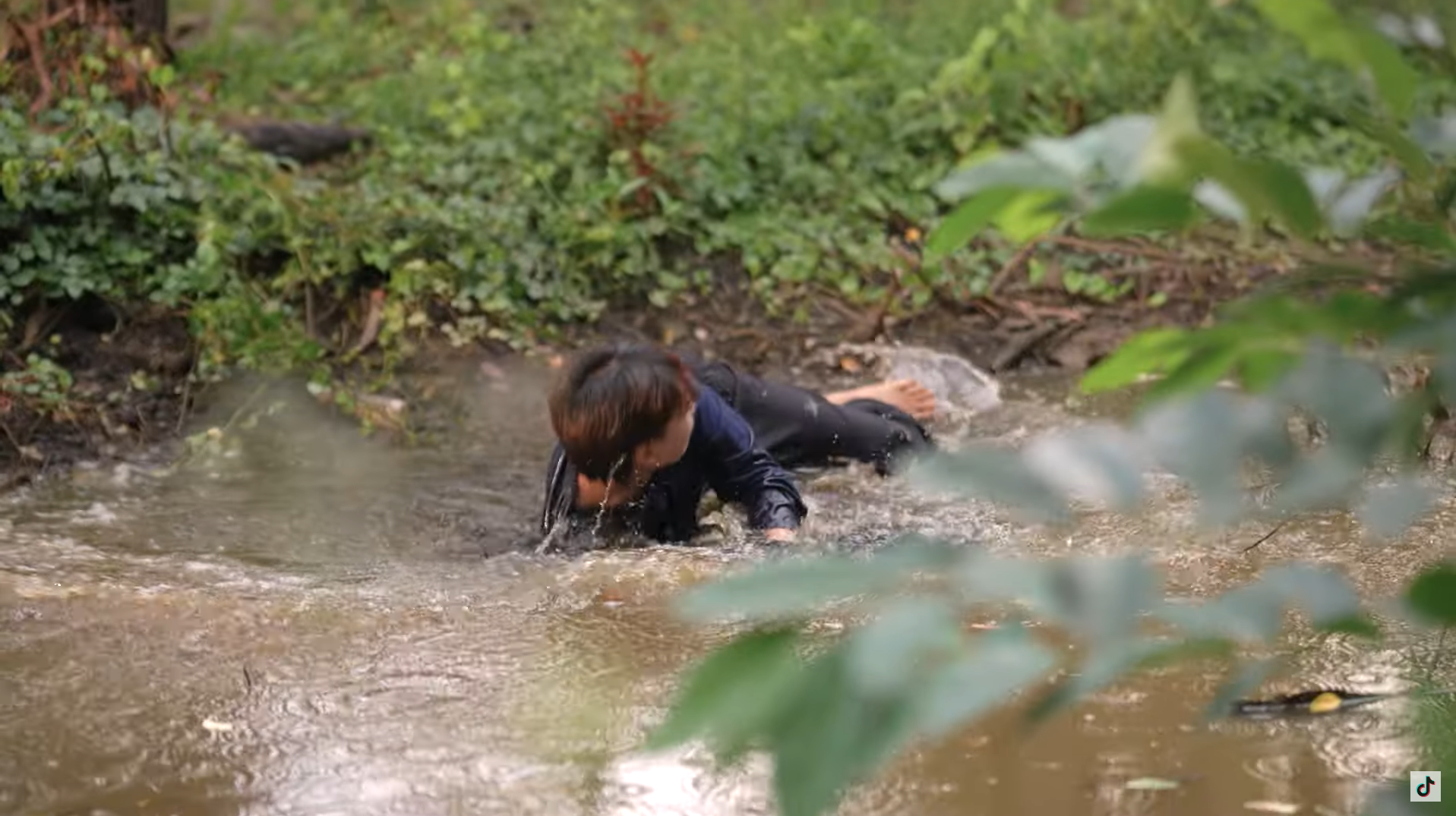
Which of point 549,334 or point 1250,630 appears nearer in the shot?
point 1250,630

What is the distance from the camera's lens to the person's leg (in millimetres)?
5184

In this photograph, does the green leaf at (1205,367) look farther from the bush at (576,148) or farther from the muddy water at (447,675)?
the bush at (576,148)

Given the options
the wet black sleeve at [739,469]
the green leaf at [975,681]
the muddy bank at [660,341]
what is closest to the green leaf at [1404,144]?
the green leaf at [975,681]

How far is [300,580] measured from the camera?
4098mm

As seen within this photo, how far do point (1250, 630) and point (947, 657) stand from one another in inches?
7.9

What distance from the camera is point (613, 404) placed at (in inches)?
167

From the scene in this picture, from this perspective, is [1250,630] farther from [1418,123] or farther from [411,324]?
[411,324]

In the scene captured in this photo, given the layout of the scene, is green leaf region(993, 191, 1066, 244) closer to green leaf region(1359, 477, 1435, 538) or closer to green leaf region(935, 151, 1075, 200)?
green leaf region(935, 151, 1075, 200)

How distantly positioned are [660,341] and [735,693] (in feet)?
Answer: 17.9

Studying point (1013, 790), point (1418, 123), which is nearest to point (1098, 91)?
point (1013, 790)

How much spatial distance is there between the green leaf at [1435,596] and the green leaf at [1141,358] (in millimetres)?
235

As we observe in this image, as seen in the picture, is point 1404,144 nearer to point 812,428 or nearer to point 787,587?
point 787,587

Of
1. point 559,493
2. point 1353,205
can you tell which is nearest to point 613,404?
point 559,493

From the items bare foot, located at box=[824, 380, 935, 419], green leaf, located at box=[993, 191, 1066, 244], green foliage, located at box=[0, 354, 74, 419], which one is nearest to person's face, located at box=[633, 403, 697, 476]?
bare foot, located at box=[824, 380, 935, 419]
